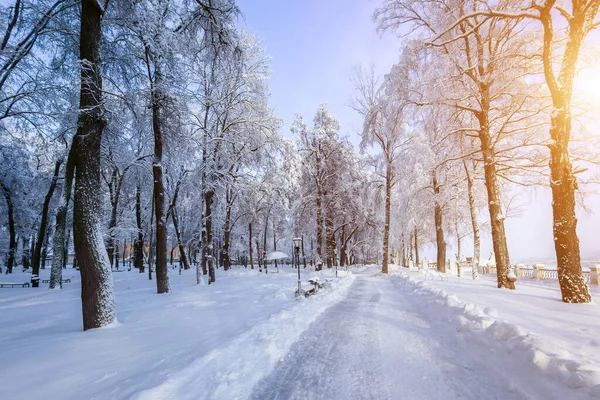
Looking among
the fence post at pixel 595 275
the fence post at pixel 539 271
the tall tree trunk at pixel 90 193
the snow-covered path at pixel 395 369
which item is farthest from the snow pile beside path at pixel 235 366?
the fence post at pixel 539 271

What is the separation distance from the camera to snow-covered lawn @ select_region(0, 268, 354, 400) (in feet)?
11.8

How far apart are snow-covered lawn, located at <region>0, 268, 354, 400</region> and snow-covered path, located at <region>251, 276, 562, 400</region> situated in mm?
442

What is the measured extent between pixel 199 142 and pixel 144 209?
23.4 metres

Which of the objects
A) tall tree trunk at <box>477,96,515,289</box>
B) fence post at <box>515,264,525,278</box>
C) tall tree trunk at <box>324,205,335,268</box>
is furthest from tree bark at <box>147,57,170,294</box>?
fence post at <box>515,264,525,278</box>

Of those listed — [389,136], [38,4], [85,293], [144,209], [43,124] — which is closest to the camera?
[85,293]

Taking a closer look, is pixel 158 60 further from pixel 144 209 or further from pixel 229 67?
pixel 144 209

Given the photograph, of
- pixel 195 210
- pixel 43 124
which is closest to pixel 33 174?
pixel 195 210

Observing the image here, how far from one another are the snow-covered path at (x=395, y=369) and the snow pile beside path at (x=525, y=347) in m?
0.15

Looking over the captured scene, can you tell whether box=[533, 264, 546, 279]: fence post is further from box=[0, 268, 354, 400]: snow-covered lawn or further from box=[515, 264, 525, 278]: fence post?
box=[0, 268, 354, 400]: snow-covered lawn

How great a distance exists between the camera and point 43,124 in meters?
12.2

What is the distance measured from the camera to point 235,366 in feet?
13.8

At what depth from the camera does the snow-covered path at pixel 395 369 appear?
334 centimetres

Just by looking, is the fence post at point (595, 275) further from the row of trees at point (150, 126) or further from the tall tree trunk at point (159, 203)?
the tall tree trunk at point (159, 203)

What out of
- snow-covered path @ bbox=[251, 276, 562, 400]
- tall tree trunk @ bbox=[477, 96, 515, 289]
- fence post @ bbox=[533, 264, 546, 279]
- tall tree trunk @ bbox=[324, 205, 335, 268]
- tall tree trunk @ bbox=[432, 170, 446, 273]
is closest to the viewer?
snow-covered path @ bbox=[251, 276, 562, 400]
